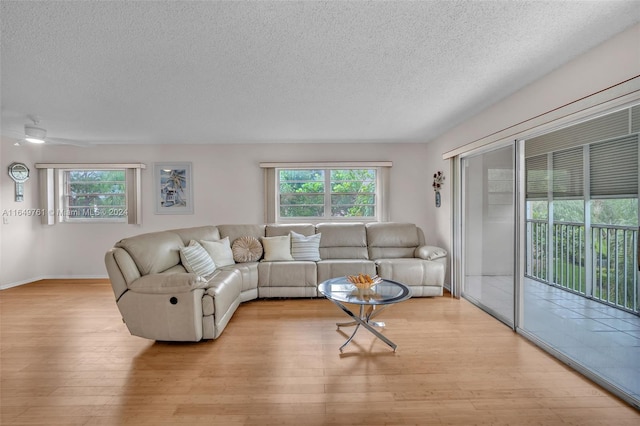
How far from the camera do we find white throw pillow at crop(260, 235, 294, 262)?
4242 mm

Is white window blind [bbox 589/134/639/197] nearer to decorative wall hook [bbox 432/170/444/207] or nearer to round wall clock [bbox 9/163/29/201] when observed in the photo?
decorative wall hook [bbox 432/170/444/207]

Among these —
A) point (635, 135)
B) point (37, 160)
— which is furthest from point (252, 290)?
point (37, 160)

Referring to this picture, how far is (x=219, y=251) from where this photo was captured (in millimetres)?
3891

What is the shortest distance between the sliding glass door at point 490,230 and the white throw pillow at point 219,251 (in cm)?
323

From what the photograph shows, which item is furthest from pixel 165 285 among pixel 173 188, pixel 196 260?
pixel 173 188

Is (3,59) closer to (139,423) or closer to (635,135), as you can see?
(139,423)

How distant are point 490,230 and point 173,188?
16.2 ft

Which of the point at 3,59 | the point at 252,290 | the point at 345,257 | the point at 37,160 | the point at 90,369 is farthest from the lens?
the point at 37,160

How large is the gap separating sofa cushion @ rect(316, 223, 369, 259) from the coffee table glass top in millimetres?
1483

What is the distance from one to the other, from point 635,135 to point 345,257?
330 centimetres

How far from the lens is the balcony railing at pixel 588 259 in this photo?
8.88ft

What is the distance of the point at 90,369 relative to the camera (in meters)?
2.28

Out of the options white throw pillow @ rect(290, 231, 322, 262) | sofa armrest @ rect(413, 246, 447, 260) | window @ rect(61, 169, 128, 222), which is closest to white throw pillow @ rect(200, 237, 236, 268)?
white throw pillow @ rect(290, 231, 322, 262)

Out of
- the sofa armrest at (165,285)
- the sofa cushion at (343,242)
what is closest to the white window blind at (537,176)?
the sofa cushion at (343,242)
